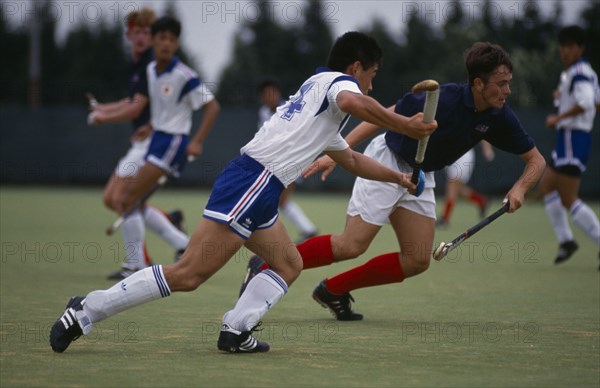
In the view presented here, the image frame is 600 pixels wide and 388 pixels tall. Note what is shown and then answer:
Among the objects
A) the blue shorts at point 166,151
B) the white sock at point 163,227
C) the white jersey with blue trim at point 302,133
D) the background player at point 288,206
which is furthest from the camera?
the background player at point 288,206

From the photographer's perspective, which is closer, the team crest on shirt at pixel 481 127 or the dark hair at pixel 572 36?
the team crest on shirt at pixel 481 127

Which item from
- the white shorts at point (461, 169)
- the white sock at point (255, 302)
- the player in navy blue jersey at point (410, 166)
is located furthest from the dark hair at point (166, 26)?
the white shorts at point (461, 169)

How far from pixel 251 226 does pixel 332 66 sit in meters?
1.06

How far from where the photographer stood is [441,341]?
238 inches

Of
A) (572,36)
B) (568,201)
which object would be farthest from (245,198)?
(572,36)

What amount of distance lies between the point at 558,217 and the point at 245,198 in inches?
243

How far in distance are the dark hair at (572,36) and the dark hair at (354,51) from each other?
18.0 feet

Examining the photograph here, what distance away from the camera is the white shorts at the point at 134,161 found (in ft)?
31.1

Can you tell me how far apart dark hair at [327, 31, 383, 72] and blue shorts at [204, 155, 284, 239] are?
769mm

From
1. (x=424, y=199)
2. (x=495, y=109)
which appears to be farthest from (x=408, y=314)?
(x=495, y=109)

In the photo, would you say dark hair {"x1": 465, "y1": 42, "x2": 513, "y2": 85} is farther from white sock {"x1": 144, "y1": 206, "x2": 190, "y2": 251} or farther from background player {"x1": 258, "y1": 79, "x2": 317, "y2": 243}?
background player {"x1": 258, "y1": 79, "x2": 317, "y2": 243}

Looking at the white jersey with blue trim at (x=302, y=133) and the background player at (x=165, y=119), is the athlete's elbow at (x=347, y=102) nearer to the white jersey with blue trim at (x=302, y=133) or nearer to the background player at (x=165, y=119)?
the white jersey with blue trim at (x=302, y=133)

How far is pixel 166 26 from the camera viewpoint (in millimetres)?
9336

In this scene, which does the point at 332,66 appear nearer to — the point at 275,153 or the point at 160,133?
the point at 275,153
